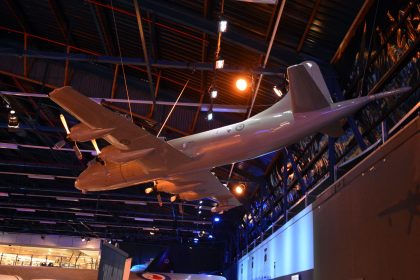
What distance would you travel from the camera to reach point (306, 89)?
623cm

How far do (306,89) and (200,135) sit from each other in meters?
2.37

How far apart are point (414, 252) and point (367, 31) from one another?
4978mm

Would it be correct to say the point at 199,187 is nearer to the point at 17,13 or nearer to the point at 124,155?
the point at 124,155

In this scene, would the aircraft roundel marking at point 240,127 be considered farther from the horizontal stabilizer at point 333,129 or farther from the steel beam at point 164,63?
the steel beam at point 164,63

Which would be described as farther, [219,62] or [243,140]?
[219,62]

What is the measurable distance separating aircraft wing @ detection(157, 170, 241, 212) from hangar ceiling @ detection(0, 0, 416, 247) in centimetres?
158

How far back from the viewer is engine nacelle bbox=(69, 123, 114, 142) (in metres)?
6.85

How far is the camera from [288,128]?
22.6 feet

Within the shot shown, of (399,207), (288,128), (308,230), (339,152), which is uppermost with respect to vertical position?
(339,152)

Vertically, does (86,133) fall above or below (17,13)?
below

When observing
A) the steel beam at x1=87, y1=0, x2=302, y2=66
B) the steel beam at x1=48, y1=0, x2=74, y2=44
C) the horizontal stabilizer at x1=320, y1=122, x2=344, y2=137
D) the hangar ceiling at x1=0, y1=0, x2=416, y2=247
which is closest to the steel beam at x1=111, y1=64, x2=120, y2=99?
the hangar ceiling at x1=0, y1=0, x2=416, y2=247

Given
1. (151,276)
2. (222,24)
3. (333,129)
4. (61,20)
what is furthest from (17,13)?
(151,276)

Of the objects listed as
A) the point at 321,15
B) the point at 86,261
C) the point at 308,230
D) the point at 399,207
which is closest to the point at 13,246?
the point at 86,261

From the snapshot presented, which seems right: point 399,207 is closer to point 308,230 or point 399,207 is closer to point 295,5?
point 308,230
